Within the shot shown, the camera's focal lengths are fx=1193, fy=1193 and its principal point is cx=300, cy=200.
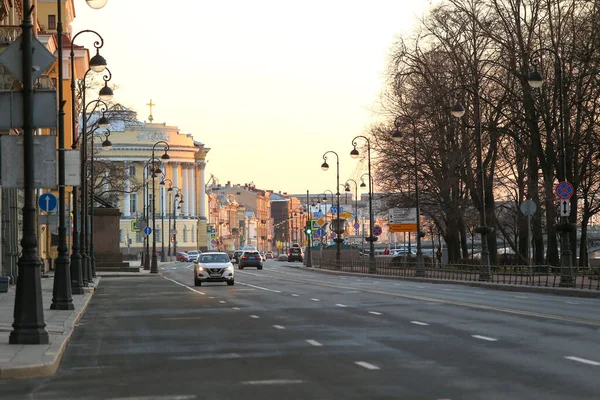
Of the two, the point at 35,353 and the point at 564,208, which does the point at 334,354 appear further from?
the point at 564,208

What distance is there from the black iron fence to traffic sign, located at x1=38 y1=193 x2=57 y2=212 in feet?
56.5

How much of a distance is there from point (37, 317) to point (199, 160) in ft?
567

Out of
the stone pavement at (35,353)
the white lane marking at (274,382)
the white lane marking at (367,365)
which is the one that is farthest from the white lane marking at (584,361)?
the stone pavement at (35,353)

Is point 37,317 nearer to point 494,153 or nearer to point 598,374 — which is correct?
point 598,374

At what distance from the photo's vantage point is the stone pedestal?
274 ft

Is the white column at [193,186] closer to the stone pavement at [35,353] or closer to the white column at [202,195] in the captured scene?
the white column at [202,195]

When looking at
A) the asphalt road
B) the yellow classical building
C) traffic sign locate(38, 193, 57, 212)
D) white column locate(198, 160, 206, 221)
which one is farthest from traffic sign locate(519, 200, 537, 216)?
white column locate(198, 160, 206, 221)

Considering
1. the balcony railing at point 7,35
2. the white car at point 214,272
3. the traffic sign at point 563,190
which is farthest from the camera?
the white car at point 214,272

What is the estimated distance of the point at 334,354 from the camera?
52.6 ft

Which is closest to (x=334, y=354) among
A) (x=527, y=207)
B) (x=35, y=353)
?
(x=35, y=353)

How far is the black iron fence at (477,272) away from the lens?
44219mm

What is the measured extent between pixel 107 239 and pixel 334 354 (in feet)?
232

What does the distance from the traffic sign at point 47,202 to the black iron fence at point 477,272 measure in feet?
56.5

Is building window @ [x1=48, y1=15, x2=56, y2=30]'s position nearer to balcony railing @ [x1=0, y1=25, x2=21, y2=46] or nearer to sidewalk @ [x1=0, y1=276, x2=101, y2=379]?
balcony railing @ [x1=0, y1=25, x2=21, y2=46]
